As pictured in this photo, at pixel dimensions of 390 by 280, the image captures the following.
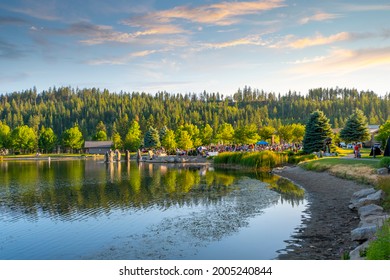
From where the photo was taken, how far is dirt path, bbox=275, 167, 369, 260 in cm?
1292

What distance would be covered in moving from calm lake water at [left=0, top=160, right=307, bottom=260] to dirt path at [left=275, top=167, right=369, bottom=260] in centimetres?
64

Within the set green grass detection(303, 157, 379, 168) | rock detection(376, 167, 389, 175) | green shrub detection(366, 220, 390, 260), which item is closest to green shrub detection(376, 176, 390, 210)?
rock detection(376, 167, 389, 175)

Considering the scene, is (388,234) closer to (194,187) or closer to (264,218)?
(264,218)

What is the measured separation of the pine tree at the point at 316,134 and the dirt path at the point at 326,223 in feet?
69.2

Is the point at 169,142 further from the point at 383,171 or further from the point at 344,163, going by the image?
the point at 383,171

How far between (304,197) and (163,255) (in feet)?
48.9

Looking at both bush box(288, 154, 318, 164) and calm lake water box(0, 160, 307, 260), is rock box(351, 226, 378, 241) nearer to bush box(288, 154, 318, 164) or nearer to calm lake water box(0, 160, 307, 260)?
calm lake water box(0, 160, 307, 260)

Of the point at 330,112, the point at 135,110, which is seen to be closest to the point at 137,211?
the point at 135,110

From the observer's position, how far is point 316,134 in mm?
51562

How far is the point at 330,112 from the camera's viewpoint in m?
199

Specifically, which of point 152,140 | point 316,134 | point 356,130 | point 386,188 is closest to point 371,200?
point 386,188

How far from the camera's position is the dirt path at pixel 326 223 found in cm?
1292

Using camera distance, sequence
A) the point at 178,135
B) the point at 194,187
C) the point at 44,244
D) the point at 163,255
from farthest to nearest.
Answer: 1. the point at 178,135
2. the point at 194,187
3. the point at 44,244
4. the point at 163,255
